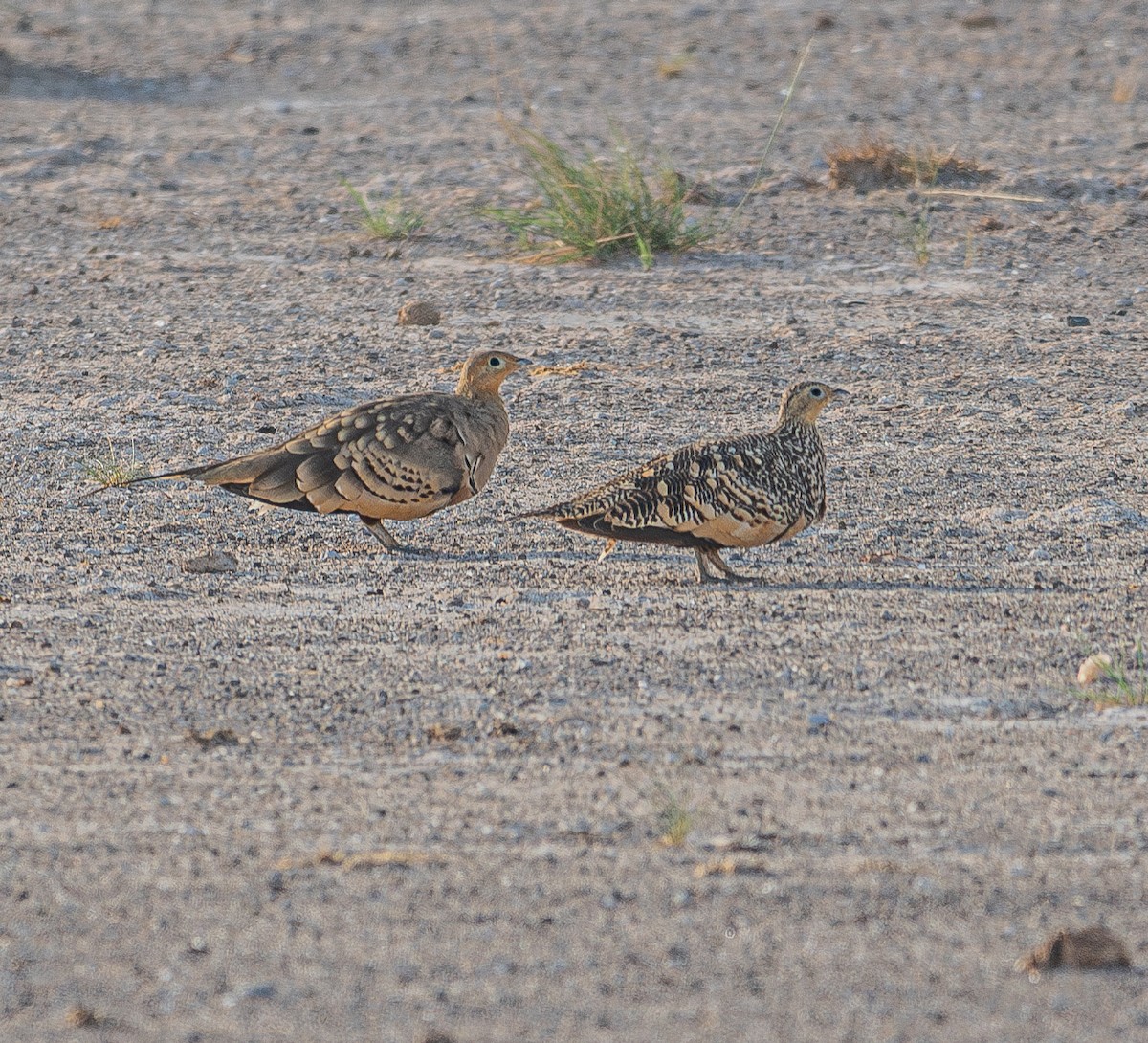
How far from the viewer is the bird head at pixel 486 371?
7.11 metres

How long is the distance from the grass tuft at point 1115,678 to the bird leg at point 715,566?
126cm

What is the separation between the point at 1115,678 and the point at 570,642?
1.53 m

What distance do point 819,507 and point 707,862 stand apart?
2.35m

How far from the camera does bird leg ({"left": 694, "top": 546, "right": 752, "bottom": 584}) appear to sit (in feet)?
20.0

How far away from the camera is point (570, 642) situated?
5.46 m

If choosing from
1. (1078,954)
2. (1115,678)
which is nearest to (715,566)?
(1115,678)

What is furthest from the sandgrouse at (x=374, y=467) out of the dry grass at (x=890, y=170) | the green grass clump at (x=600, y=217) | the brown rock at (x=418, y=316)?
the dry grass at (x=890, y=170)

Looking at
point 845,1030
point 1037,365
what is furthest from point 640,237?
point 845,1030

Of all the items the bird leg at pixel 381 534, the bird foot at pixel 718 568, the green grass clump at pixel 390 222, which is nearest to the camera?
the bird foot at pixel 718 568

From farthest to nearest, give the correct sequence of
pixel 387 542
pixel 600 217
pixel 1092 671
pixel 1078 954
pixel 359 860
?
pixel 600 217 < pixel 387 542 < pixel 1092 671 < pixel 359 860 < pixel 1078 954

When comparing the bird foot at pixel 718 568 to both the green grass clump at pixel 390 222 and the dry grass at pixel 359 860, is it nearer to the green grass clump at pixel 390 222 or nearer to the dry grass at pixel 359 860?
the dry grass at pixel 359 860

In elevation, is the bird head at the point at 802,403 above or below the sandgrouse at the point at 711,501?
above

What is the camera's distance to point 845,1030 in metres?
3.31

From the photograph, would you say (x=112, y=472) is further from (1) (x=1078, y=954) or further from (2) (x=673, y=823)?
(1) (x=1078, y=954)
